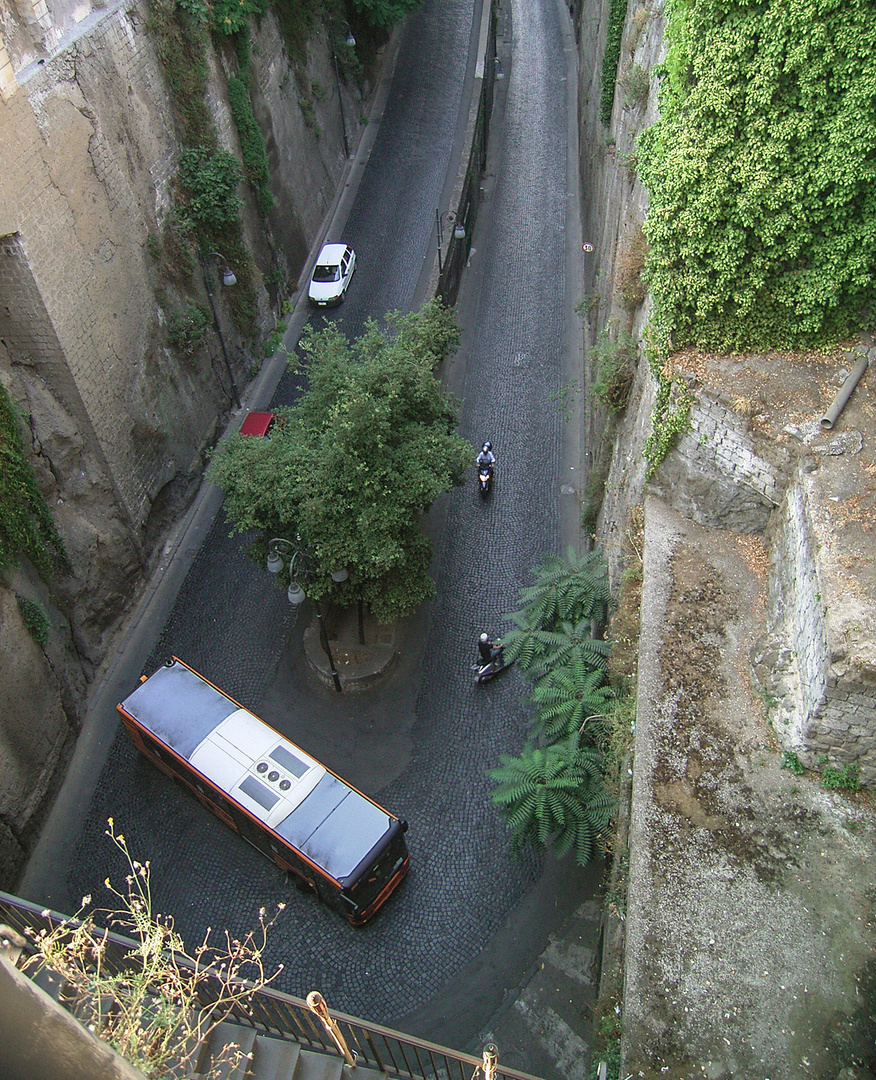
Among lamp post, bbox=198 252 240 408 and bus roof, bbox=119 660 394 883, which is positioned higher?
lamp post, bbox=198 252 240 408

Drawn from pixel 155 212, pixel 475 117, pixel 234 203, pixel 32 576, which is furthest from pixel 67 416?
pixel 475 117

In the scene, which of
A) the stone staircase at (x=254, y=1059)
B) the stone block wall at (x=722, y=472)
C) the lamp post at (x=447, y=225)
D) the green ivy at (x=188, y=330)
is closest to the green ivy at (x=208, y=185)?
the green ivy at (x=188, y=330)

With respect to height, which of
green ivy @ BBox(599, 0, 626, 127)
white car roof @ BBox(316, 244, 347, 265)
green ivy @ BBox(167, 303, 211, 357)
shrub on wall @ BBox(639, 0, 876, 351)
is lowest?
green ivy @ BBox(167, 303, 211, 357)

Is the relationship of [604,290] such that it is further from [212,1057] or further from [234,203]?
[212,1057]

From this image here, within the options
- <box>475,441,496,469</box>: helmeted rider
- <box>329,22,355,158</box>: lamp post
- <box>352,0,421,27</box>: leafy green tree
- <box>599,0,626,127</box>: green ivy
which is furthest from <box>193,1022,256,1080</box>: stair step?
<box>352,0,421,27</box>: leafy green tree

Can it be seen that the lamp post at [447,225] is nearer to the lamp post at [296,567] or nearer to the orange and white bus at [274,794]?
the lamp post at [296,567]

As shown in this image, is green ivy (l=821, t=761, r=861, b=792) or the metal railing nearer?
the metal railing

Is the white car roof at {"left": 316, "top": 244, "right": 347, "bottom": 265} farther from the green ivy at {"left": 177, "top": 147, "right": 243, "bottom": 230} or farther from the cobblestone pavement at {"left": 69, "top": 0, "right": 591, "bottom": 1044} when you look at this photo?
the green ivy at {"left": 177, "top": 147, "right": 243, "bottom": 230}
